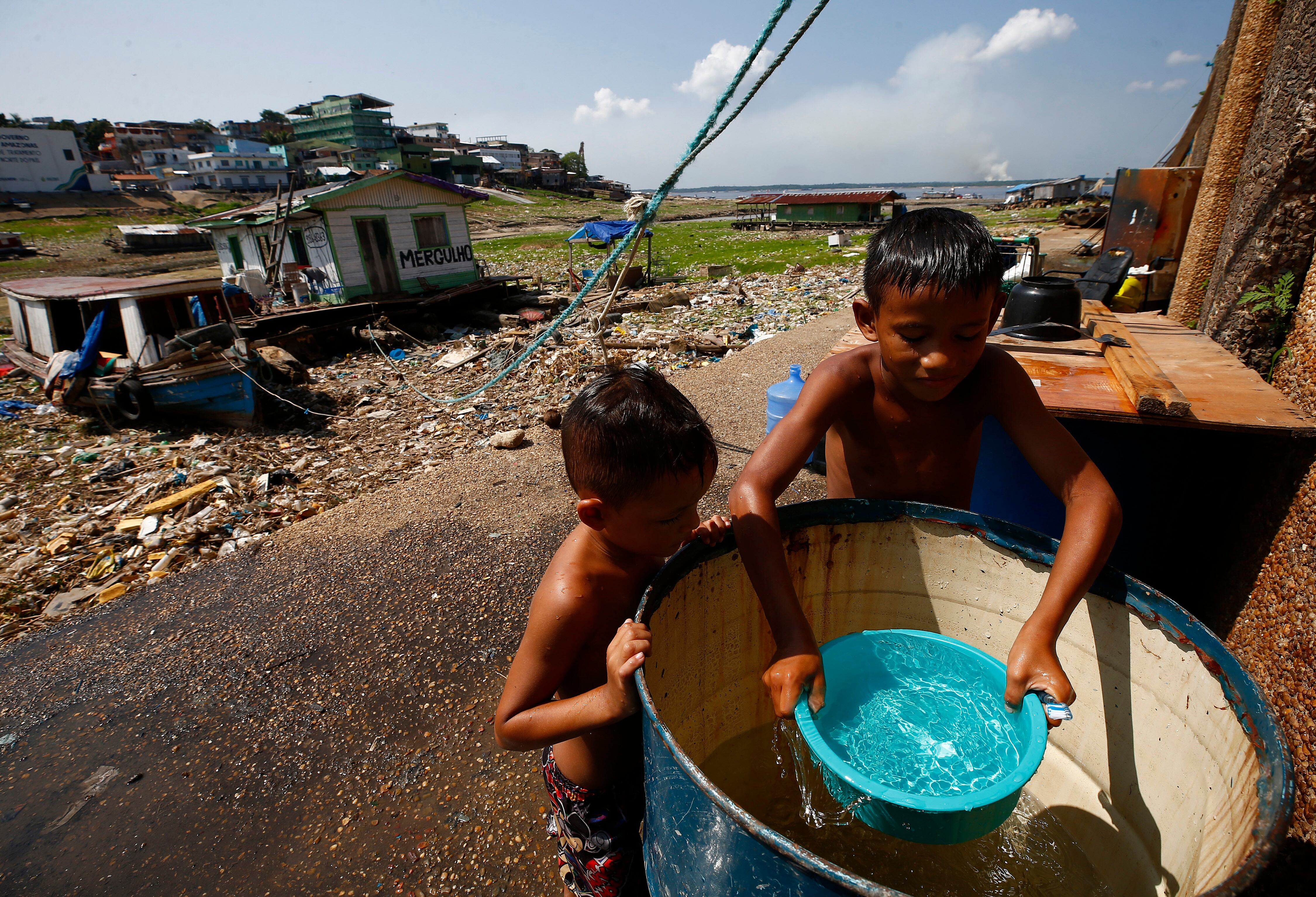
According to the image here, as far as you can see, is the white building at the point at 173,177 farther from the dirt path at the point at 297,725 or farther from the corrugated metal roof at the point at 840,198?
the dirt path at the point at 297,725

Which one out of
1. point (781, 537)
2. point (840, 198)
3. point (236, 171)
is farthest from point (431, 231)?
point (236, 171)

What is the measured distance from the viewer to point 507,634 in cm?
298

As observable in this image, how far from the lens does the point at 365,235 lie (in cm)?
1408

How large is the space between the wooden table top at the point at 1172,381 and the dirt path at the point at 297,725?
6.01ft

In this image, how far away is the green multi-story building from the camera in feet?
183

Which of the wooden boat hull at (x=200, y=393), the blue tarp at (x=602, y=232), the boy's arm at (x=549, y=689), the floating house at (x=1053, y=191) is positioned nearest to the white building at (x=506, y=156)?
the floating house at (x=1053, y=191)

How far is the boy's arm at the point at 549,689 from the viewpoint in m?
1.17

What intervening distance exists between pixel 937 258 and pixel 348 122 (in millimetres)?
68614

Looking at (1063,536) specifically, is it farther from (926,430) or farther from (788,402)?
(788,402)

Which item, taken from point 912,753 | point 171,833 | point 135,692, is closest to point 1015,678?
point 912,753

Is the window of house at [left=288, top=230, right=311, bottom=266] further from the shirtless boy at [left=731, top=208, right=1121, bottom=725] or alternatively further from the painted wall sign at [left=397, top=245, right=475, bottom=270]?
the shirtless boy at [left=731, top=208, right=1121, bottom=725]

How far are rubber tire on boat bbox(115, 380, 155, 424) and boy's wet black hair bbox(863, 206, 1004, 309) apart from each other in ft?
29.5

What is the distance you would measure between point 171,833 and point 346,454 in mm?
5336

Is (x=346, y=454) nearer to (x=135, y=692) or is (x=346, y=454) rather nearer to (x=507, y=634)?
(x=135, y=692)
